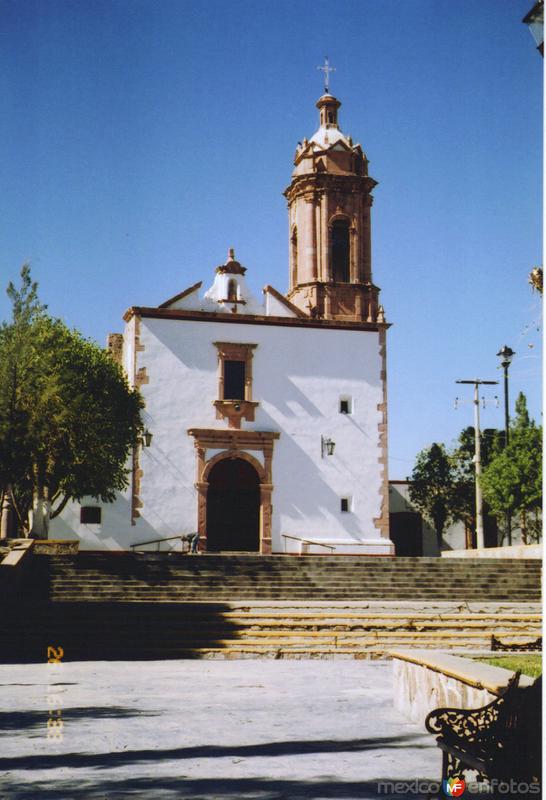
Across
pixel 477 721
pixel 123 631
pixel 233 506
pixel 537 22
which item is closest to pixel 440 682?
pixel 477 721

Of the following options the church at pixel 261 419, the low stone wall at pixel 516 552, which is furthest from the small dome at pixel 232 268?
the low stone wall at pixel 516 552

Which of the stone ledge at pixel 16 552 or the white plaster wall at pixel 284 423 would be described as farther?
the white plaster wall at pixel 284 423

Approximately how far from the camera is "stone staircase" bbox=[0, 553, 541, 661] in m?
17.3

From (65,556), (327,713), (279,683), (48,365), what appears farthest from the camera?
(48,365)

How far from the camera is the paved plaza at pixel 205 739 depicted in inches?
237

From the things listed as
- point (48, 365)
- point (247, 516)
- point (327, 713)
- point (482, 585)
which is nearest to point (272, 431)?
point (247, 516)

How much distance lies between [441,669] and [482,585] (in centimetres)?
1710

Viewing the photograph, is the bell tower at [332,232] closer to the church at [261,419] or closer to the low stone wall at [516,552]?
the church at [261,419]

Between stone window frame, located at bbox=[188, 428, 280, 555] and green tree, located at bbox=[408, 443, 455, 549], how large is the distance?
13.0 m

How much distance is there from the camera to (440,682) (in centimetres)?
820

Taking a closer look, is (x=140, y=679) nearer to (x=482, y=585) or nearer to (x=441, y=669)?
(x=441, y=669)

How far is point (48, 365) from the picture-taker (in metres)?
28.7

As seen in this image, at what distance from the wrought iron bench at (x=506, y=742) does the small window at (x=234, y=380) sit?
98.3 ft

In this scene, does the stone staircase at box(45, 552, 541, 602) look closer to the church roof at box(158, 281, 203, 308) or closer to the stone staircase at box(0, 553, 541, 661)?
the stone staircase at box(0, 553, 541, 661)
